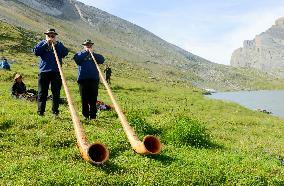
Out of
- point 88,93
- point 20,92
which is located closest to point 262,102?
point 20,92

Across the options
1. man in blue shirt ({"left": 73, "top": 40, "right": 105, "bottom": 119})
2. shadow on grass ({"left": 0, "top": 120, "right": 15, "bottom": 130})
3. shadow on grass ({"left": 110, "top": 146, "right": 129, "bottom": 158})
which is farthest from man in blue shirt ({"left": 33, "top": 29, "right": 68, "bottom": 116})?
shadow on grass ({"left": 110, "top": 146, "right": 129, "bottom": 158})

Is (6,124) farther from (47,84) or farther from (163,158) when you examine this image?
(163,158)

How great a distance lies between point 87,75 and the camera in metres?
17.8

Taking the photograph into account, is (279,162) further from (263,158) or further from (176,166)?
(176,166)

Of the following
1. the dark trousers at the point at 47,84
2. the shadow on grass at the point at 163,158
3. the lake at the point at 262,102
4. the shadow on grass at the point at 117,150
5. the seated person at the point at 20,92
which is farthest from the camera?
the lake at the point at 262,102

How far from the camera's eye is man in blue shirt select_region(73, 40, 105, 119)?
1767cm

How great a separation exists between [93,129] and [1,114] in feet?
12.9

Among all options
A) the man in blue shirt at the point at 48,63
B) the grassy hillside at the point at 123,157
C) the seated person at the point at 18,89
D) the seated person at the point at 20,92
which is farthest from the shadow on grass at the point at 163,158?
the seated person at the point at 18,89

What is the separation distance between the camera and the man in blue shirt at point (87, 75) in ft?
58.0

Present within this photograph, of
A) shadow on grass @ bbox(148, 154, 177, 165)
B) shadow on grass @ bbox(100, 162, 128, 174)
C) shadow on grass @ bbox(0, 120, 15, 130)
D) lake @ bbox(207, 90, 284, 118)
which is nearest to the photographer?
shadow on grass @ bbox(100, 162, 128, 174)

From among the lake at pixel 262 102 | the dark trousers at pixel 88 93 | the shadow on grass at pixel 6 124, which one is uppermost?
the dark trousers at pixel 88 93

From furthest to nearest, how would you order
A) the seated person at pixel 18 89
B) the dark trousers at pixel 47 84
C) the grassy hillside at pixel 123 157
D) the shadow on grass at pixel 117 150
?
1. the seated person at pixel 18 89
2. the dark trousers at pixel 47 84
3. the shadow on grass at pixel 117 150
4. the grassy hillside at pixel 123 157

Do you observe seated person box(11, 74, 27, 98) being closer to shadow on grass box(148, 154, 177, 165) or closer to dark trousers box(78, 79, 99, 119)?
dark trousers box(78, 79, 99, 119)

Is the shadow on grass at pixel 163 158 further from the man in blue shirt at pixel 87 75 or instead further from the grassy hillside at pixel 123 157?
the man in blue shirt at pixel 87 75
